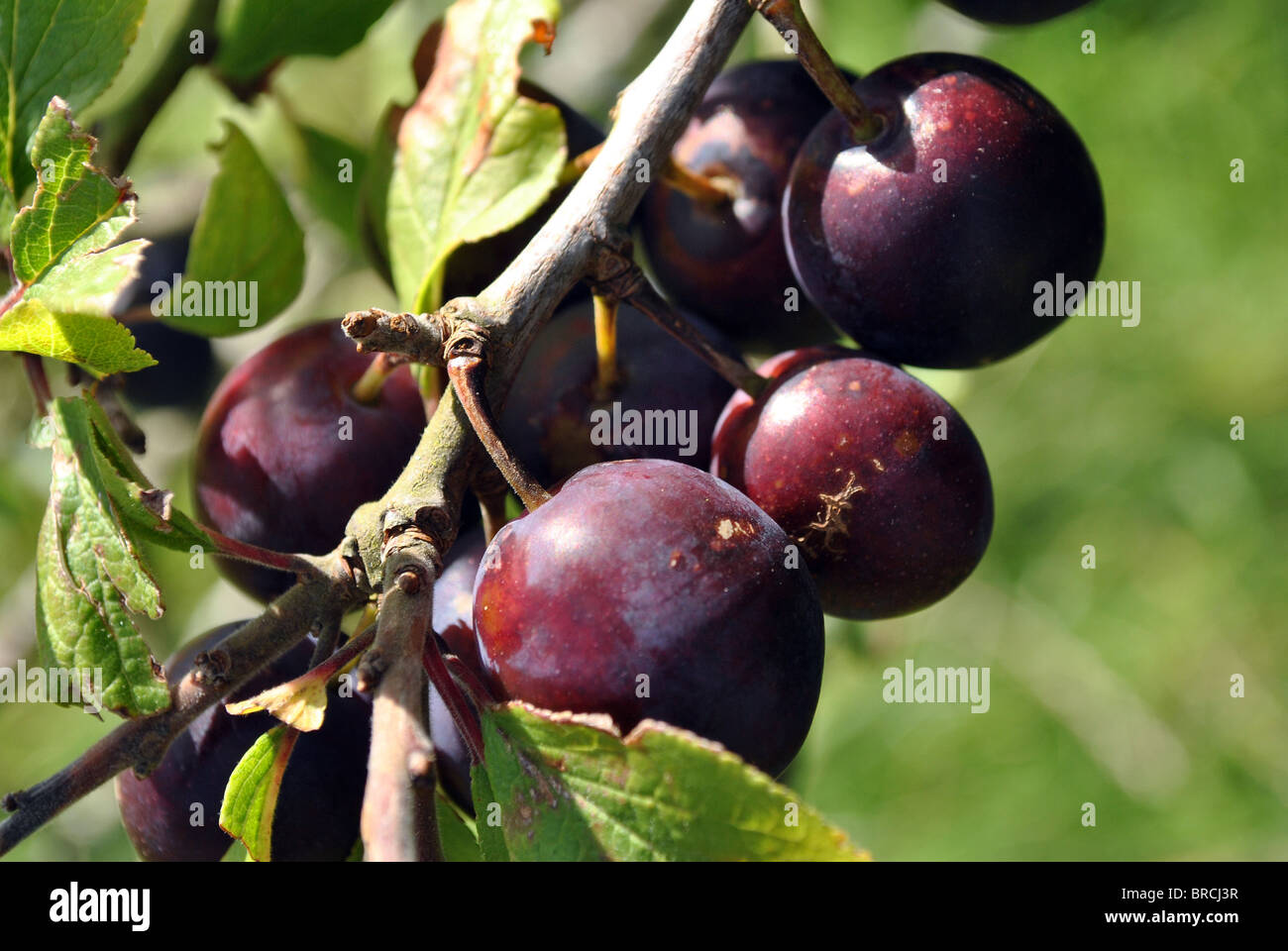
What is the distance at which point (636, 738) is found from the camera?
1.72 ft

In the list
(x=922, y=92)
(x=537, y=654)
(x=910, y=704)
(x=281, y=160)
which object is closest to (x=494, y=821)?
(x=537, y=654)

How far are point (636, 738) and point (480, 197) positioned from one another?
47 cm

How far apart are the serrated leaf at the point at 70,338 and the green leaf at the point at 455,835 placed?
34 centimetres

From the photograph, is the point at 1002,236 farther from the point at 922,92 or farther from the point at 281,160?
the point at 281,160

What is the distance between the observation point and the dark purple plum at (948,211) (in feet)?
2.39

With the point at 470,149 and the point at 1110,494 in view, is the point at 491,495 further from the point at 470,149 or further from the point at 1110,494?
the point at 1110,494

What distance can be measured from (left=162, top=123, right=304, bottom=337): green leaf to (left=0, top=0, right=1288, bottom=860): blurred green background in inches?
23.7

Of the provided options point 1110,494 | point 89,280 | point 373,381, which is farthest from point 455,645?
point 1110,494

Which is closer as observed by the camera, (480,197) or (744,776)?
(744,776)

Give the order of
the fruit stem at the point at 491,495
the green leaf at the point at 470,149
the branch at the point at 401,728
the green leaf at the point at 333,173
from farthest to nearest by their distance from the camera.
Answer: the green leaf at the point at 333,173 → the green leaf at the point at 470,149 → the fruit stem at the point at 491,495 → the branch at the point at 401,728

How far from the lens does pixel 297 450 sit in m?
0.78

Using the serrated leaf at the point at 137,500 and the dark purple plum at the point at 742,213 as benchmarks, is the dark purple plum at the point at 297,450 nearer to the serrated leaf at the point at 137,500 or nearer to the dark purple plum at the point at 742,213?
the serrated leaf at the point at 137,500

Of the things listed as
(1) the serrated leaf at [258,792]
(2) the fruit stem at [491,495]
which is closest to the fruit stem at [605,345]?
(2) the fruit stem at [491,495]

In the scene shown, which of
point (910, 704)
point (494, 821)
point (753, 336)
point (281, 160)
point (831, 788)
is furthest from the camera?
point (910, 704)
